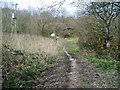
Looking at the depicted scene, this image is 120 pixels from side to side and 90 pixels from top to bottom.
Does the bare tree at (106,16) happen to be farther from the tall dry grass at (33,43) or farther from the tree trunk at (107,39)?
the tall dry grass at (33,43)

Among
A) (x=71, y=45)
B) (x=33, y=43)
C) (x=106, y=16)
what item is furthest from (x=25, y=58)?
(x=106, y=16)

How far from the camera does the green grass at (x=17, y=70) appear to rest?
8.81 feet

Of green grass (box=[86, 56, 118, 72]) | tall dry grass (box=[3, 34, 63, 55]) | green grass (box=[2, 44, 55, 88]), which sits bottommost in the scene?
green grass (box=[86, 56, 118, 72])

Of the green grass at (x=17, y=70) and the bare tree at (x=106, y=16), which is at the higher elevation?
the bare tree at (x=106, y=16)

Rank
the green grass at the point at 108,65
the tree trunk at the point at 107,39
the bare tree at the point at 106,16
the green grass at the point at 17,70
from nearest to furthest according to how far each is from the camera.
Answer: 1. the green grass at the point at 17,70
2. the green grass at the point at 108,65
3. the bare tree at the point at 106,16
4. the tree trunk at the point at 107,39

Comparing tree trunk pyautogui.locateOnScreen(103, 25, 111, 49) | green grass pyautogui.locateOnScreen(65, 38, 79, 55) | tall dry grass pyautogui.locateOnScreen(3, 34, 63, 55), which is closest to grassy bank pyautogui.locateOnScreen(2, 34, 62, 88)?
tall dry grass pyautogui.locateOnScreen(3, 34, 63, 55)

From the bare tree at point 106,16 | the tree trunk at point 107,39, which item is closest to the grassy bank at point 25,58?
the bare tree at point 106,16

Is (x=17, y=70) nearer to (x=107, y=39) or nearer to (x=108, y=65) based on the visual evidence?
(x=108, y=65)

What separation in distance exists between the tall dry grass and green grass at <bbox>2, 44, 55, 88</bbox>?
20cm

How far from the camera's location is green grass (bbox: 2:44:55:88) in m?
2.69

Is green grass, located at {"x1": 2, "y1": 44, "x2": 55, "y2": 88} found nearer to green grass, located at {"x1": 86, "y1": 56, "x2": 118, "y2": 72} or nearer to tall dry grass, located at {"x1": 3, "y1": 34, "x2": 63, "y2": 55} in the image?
tall dry grass, located at {"x1": 3, "y1": 34, "x2": 63, "y2": 55}

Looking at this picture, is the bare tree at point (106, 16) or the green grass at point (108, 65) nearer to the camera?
the green grass at point (108, 65)

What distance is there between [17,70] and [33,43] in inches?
62.9

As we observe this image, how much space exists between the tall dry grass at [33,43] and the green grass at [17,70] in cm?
20
